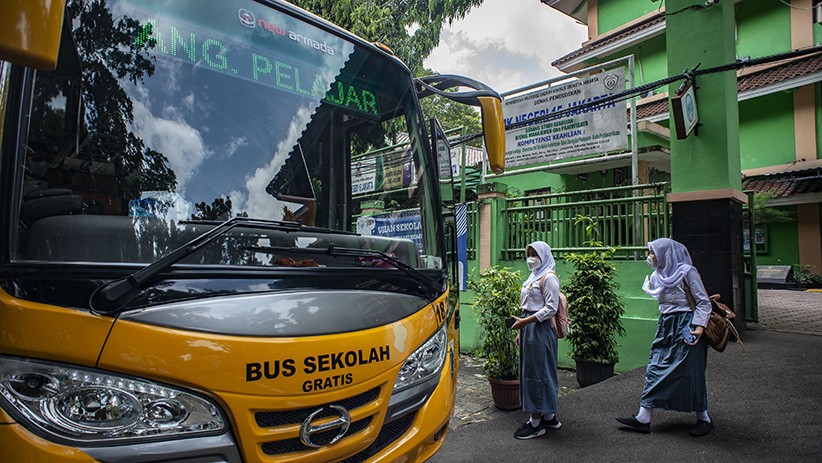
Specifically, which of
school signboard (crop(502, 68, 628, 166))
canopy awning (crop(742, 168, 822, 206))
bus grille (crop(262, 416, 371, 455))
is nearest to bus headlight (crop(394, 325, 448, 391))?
bus grille (crop(262, 416, 371, 455))

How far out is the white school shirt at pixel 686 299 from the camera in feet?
12.2

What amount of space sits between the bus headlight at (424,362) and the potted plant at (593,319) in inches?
143

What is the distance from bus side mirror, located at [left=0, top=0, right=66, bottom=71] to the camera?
1175 millimetres

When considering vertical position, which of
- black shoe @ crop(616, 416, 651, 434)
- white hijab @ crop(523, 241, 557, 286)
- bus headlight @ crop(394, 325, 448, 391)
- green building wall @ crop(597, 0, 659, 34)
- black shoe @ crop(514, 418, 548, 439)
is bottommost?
black shoe @ crop(514, 418, 548, 439)

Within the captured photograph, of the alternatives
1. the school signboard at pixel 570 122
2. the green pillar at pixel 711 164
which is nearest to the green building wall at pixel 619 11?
the school signboard at pixel 570 122

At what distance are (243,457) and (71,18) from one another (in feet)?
5.47

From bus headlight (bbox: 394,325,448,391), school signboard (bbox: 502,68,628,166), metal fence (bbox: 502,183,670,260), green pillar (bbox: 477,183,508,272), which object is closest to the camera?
bus headlight (bbox: 394,325,448,391)

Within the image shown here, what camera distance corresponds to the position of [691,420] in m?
4.13

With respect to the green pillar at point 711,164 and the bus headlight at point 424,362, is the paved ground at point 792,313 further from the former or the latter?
the bus headlight at point 424,362

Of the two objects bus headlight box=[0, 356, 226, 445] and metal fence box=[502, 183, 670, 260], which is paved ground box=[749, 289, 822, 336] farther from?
bus headlight box=[0, 356, 226, 445]

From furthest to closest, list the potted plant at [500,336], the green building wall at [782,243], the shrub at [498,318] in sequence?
the green building wall at [782,243] < the shrub at [498,318] < the potted plant at [500,336]

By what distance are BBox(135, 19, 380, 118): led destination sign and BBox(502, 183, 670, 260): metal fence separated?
463 cm

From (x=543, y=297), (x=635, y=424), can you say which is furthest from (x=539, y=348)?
(x=635, y=424)

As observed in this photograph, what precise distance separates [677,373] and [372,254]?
9.31 feet
